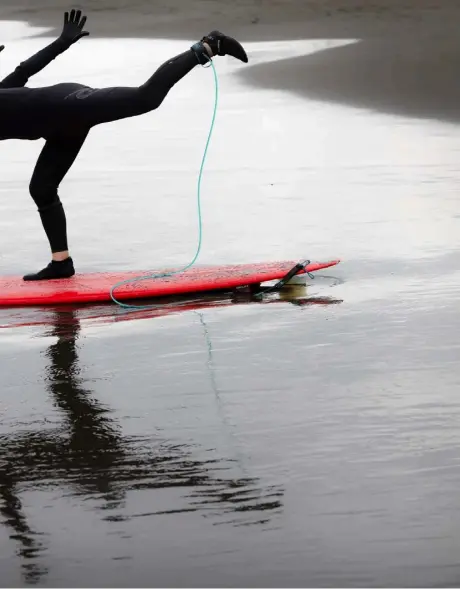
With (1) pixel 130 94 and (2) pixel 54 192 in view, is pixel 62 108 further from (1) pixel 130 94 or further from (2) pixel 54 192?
(2) pixel 54 192

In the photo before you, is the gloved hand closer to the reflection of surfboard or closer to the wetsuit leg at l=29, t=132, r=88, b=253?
the wetsuit leg at l=29, t=132, r=88, b=253

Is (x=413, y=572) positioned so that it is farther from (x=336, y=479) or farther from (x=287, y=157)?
Answer: (x=287, y=157)

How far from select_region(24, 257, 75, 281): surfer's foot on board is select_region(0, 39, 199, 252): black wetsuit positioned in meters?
0.09

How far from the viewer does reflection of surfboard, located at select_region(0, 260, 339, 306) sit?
7.29 m

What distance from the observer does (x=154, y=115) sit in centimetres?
1595

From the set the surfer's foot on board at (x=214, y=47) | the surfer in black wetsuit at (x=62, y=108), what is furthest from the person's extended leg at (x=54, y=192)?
the surfer's foot on board at (x=214, y=47)

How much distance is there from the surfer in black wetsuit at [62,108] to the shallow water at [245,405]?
0.70 meters

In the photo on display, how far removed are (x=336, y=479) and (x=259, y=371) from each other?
138 cm

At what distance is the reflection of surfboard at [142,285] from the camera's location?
7.29 metres

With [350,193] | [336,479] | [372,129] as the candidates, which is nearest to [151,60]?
[372,129]

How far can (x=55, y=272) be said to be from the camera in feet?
25.6

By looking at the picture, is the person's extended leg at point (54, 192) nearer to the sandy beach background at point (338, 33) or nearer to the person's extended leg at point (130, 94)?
the person's extended leg at point (130, 94)

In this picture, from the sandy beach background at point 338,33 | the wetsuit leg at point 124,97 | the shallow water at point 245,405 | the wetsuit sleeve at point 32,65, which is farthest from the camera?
the sandy beach background at point 338,33

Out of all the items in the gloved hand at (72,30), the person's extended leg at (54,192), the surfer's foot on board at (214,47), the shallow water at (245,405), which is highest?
the gloved hand at (72,30)
